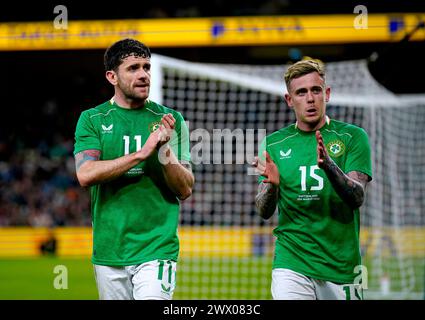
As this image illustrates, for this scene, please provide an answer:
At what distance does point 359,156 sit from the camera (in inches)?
179

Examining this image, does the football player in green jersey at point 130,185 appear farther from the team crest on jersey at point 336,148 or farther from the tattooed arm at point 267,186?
the team crest on jersey at point 336,148

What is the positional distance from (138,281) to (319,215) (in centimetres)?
115

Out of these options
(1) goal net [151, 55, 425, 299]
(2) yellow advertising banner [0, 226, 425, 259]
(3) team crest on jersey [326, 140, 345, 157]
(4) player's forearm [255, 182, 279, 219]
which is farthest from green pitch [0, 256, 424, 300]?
(3) team crest on jersey [326, 140, 345, 157]

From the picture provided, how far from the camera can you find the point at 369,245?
13648 mm

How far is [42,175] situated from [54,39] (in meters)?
8.42

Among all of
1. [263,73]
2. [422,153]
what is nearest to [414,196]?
[422,153]

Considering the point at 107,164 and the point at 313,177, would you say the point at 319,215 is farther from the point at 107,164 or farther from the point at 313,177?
the point at 107,164

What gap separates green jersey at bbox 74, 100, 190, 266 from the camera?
4.52 meters

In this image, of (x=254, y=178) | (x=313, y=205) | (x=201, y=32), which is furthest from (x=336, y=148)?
(x=254, y=178)

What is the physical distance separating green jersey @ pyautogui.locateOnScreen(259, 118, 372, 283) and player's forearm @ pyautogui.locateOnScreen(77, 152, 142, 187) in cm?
96

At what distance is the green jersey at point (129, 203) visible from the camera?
4.52 meters

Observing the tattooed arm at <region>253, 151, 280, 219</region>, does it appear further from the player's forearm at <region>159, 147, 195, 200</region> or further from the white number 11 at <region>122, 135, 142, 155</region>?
the white number 11 at <region>122, 135, 142, 155</region>

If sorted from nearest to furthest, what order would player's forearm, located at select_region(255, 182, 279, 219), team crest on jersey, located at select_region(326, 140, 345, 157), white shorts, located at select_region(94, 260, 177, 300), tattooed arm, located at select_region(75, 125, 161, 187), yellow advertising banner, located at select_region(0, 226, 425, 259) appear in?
tattooed arm, located at select_region(75, 125, 161, 187) < white shorts, located at select_region(94, 260, 177, 300) < player's forearm, located at select_region(255, 182, 279, 219) < team crest on jersey, located at select_region(326, 140, 345, 157) < yellow advertising banner, located at select_region(0, 226, 425, 259)
